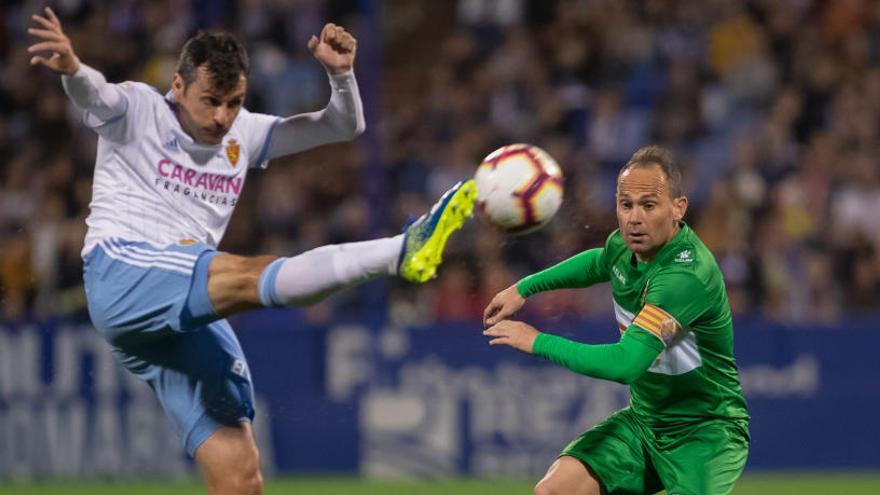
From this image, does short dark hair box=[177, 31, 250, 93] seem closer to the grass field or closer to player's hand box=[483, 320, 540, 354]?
player's hand box=[483, 320, 540, 354]

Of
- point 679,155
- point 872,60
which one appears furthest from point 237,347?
point 872,60

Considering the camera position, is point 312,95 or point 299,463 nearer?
point 299,463

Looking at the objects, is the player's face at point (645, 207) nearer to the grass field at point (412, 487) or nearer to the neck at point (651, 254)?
the neck at point (651, 254)

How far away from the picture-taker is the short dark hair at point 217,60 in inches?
255

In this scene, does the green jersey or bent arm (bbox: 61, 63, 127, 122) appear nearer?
the green jersey

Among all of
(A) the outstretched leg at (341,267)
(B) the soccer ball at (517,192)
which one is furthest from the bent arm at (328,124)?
(A) the outstretched leg at (341,267)

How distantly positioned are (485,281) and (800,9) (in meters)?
5.27

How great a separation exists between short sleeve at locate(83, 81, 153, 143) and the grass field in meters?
4.96

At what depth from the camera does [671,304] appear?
19.7 feet

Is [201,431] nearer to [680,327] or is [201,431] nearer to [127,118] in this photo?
[127,118]

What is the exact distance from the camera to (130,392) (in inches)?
466

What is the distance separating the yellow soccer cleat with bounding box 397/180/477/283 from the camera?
5.87 m

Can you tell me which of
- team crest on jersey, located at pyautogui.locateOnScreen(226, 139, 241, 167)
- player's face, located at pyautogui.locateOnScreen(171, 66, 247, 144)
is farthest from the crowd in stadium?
player's face, located at pyautogui.locateOnScreen(171, 66, 247, 144)

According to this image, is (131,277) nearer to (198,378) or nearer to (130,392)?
(198,378)
